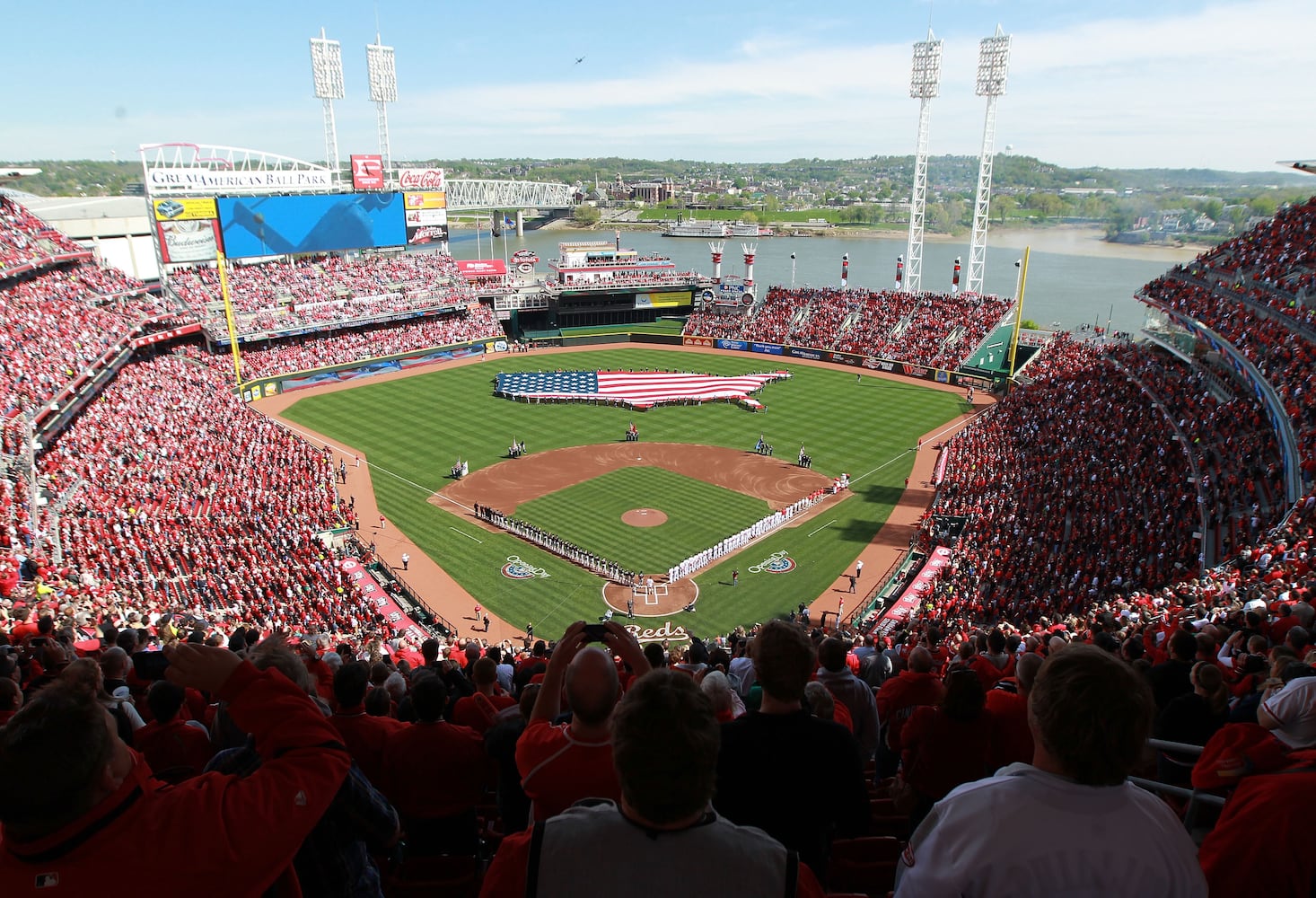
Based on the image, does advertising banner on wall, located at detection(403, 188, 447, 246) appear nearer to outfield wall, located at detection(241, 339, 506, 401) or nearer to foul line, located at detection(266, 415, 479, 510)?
outfield wall, located at detection(241, 339, 506, 401)

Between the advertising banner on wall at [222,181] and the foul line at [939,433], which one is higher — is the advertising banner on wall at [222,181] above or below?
above

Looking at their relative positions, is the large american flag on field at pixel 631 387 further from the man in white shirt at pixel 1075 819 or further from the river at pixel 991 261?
the man in white shirt at pixel 1075 819

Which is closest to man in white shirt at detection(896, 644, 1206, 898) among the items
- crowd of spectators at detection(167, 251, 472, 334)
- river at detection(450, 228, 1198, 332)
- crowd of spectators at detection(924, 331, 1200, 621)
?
crowd of spectators at detection(924, 331, 1200, 621)

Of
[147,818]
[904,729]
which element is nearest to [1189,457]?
[904,729]

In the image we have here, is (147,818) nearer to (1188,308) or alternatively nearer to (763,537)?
(763,537)

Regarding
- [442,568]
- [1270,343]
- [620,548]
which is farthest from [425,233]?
[1270,343]

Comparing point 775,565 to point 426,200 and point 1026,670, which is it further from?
point 426,200

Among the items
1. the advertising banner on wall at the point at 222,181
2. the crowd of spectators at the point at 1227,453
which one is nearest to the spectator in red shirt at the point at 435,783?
the crowd of spectators at the point at 1227,453
